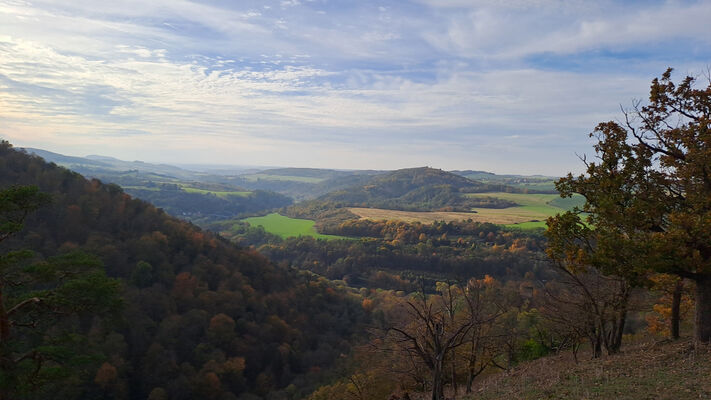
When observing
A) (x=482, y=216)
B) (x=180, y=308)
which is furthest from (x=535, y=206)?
(x=180, y=308)

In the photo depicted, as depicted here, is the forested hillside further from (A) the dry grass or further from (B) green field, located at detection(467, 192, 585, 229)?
(B) green field, located at detection(467, 192, 585, 229)

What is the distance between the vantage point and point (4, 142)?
189 ft

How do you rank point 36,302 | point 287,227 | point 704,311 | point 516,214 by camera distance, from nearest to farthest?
1. point 36,302
2. point 704,311
3. point 516,214
4. point 287,227

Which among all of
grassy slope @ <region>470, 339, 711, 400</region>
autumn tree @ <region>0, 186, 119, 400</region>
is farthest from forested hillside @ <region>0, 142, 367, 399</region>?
grassy slope @ <region>470, 339, 711, 400</region>

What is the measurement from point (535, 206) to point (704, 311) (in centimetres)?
13774

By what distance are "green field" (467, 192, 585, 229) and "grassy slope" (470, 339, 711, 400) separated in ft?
294

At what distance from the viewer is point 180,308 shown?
4622 centimetres

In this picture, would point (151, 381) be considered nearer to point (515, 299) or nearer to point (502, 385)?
point (502, 385)

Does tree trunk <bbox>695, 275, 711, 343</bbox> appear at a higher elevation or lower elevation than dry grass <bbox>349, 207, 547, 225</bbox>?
higher

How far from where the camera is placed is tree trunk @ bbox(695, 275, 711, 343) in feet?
41.0

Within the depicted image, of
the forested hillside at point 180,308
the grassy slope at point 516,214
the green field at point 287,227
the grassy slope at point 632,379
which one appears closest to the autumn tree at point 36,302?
the grassy slope at point 632,379

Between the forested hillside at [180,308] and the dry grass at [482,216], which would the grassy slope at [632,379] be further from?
the dry grass at [482,216]

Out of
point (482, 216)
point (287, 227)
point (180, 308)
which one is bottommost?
point (287, 227)

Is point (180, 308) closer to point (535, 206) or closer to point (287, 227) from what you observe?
point (287, 227)
